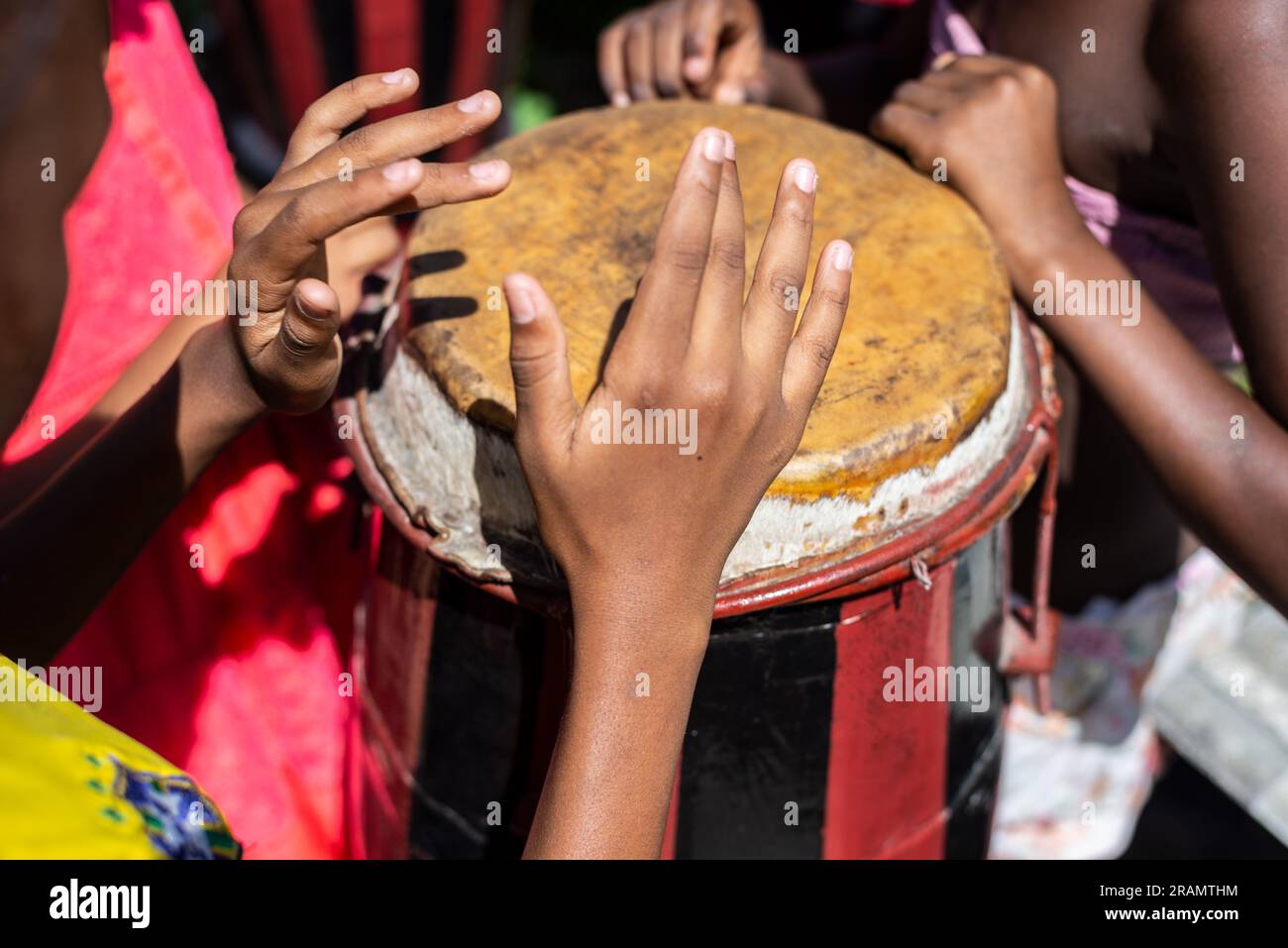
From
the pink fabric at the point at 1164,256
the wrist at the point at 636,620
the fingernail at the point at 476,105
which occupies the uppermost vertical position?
the fingernail at the point at 476,105

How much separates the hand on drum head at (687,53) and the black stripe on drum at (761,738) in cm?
90

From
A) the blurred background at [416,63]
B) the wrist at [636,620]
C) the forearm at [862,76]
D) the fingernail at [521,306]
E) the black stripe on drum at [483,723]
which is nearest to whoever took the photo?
the fingernail at [521,306]

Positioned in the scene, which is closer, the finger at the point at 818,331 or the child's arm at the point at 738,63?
the finger at the point at 818,331

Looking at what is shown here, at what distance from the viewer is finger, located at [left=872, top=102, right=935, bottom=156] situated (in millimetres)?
1418

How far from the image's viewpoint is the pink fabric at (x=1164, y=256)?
1452mm

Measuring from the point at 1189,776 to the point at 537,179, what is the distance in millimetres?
1999

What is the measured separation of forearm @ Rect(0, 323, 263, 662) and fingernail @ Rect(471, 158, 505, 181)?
41 cm

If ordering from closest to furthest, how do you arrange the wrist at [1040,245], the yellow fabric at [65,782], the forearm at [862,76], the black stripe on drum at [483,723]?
the yellow fabric at [65,782] → the black stripe on drum at [483,723] → the wrist at [1040,245] → the forearm at [862,76]

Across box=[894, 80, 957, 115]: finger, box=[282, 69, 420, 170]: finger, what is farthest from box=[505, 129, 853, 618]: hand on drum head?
box=[894, 80, 957, 115]: finger

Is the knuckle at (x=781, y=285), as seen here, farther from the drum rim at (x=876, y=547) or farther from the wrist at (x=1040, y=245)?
the wrist at (x=1040, y=245)

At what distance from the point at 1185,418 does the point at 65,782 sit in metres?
1.12

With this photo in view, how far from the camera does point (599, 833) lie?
945 millimetres

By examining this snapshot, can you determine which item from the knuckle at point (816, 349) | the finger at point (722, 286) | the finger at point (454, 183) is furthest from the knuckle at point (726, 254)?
the finger at point (454, 183)
